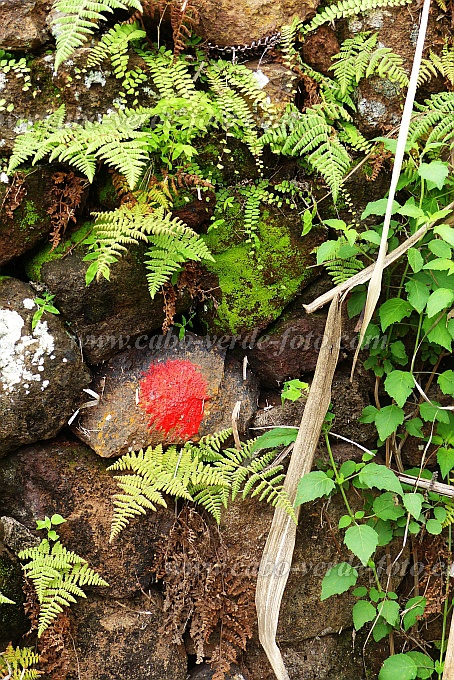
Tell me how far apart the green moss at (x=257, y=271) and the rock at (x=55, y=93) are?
833 mm

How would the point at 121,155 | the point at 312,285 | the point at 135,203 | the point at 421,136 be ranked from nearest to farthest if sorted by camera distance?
the point at 121,155 < the point at 135,203 < the point at 421,136 < the point at 312,285

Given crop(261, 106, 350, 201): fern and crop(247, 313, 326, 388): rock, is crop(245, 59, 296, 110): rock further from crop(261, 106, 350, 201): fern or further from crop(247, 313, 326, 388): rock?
crop(247, 313, 326, 388): rock

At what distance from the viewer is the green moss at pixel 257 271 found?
10.1 feet

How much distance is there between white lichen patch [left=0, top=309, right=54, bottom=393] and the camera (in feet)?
9.10

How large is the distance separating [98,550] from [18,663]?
2.02ft

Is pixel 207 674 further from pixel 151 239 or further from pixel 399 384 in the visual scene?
pixel 151 239

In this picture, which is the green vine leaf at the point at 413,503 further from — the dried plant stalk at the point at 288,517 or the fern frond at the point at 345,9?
the fern frond at the point at 345,9

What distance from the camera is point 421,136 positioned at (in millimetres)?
2971

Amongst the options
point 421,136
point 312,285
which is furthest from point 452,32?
point 312,285

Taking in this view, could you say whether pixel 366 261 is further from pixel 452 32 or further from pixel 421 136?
pixel 452 32

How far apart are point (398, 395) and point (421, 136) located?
4.28ft

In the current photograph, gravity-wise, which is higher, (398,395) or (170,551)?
(398,395)

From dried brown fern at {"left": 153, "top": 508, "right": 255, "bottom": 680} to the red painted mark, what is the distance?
0.46m

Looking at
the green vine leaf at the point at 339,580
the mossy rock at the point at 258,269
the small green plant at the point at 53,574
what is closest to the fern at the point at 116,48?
the mossy rock at the point at 258,269
